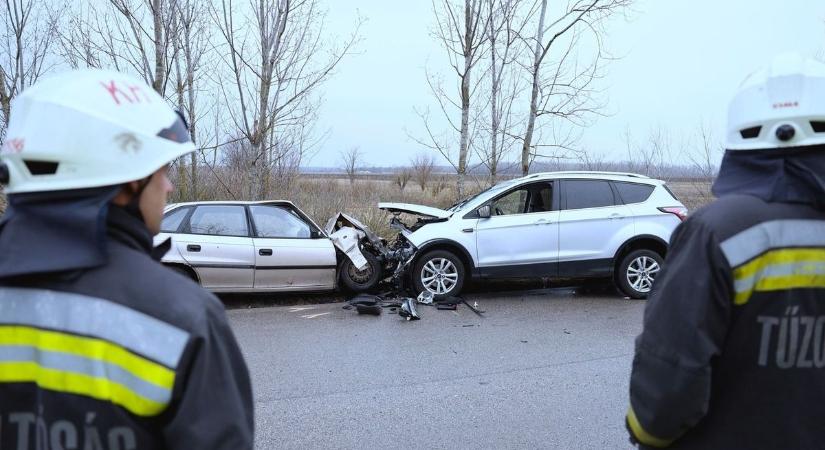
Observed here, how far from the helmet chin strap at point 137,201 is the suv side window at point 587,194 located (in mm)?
7883

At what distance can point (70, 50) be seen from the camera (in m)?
12.2

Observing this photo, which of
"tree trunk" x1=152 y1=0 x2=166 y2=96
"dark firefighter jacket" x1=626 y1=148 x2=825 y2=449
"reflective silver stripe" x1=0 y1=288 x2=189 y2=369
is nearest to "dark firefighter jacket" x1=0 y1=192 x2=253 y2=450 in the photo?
"reflective silver stripe" x1=0 y1=288 x2=189 y2=369

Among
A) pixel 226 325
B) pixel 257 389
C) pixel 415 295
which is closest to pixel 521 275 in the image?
pixel 415 295

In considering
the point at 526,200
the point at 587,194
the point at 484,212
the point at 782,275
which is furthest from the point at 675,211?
the point at 782,275

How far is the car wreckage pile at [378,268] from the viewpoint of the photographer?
816 centimetres

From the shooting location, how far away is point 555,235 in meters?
8.53

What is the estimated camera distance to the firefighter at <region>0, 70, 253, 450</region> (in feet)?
4.09

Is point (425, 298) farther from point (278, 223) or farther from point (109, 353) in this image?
point (109, 353)

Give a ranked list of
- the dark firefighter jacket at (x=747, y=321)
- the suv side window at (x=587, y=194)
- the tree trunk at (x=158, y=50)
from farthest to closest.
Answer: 1. the tree trunk at (x=158, y=50)
2. the suv side window at (x=587, y=194)
3. the dark firefighter jacket at (x=747, y=321)

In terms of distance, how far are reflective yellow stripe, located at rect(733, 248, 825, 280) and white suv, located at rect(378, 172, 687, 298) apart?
6817mm

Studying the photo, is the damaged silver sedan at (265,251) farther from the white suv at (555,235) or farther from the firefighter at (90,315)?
the firefighter at (90,315)

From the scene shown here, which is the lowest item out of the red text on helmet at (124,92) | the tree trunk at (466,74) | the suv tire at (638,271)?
the suv tire at (638,271)

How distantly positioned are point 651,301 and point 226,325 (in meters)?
1.19

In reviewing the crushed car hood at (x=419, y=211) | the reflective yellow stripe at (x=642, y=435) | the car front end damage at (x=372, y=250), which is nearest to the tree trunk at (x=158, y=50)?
the car front end damage at (x=372, y=250)
